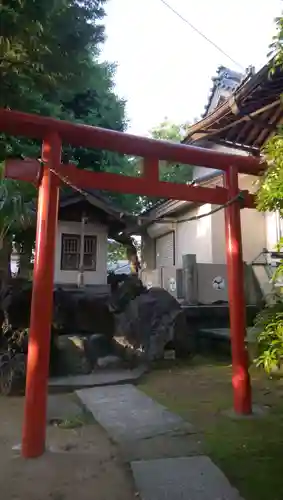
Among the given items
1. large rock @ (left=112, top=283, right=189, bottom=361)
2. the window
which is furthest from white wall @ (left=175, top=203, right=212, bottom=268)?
large rock @ (left=112, top=283, right=189, bottom=361)

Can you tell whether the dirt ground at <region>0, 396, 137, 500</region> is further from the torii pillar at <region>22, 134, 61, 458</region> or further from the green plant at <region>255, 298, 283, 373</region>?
the green plant at <region>255, 298, 283, 373</region>

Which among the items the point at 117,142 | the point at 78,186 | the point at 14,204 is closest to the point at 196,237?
the point at 14,204

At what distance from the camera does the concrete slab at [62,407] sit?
590 cm

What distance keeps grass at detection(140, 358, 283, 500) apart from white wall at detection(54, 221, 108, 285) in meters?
5.93

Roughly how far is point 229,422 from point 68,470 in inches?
92.0

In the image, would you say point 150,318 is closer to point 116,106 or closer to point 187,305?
point 187,305

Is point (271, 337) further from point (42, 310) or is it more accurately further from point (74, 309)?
point (74, 309)

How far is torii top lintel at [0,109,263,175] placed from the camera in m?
4.70

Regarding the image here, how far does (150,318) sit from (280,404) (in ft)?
15.1

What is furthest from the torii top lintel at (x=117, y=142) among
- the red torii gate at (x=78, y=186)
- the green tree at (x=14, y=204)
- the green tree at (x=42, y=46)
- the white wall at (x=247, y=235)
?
the white wall at (x=247, y=235)

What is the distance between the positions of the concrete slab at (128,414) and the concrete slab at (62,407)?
0.51ft

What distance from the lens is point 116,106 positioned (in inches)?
605

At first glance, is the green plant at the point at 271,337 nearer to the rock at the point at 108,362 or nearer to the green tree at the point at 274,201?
the green tree at the point at 274,201

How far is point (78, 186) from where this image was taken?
16.5ft
